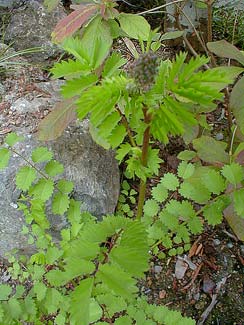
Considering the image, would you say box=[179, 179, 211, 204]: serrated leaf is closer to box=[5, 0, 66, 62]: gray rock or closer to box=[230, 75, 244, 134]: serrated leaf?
box=[230, 75, 244, 134]: serrated leaf

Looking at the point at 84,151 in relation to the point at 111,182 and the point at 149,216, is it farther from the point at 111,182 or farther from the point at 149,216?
the point at 149,216

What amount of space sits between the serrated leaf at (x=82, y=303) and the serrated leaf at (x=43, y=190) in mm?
535

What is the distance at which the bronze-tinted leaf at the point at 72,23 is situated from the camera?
4.82ft

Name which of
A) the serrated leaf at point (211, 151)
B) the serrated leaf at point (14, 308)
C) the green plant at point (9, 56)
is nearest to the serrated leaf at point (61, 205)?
the serrated leaf at point (14, 308)

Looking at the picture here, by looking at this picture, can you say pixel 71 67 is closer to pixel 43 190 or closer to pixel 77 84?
pixel 77 84

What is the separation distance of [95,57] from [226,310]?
1264mm

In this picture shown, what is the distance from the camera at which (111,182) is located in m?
1.98

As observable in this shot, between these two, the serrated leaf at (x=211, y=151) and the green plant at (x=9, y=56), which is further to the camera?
the green plant at (x=9, y=56)

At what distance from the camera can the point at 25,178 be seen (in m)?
1.47

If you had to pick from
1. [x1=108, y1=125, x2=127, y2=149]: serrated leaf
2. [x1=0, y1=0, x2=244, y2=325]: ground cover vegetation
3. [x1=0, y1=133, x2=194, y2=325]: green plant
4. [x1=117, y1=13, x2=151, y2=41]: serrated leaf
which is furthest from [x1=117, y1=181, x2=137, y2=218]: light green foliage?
[x1=108, y1=125, x2=127, y2=149]: serrated leaf

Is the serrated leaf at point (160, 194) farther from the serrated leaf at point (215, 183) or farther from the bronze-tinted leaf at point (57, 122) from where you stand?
the bronze-tinted leaf at point (57, 122)

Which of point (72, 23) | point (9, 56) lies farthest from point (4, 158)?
point (9, 56)

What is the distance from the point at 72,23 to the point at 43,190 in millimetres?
508

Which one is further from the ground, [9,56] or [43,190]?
[9,56]
